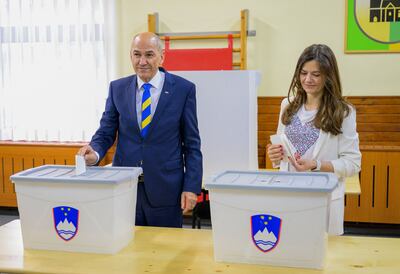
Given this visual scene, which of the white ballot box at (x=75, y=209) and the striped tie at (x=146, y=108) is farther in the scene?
the striped tie at (x=146, y=108)

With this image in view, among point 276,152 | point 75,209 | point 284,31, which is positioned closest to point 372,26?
point 284,31

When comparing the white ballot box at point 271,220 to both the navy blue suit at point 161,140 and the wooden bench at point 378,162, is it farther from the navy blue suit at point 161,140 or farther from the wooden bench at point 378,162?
the wooden bench at point 378,162

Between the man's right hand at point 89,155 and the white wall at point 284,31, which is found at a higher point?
the white wall at point 284,31

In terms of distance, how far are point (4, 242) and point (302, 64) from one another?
1.20 metres

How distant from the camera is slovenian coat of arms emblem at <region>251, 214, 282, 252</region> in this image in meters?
1.30

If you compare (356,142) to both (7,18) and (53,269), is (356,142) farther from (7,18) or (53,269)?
(7,18)

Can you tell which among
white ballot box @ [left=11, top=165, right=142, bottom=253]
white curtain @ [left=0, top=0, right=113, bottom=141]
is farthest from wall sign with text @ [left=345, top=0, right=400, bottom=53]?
white ballot box @ [left=11, top=165, right=142, bottom=253]

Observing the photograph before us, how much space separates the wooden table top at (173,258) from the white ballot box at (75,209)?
4 cm

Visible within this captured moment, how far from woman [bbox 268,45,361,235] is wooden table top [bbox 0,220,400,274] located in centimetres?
27

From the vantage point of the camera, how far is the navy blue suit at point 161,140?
6.11 ft

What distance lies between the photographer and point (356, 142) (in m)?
1.76

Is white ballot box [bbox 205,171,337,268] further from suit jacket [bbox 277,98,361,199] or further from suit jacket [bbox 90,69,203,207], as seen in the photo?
suit jacket [bbox 90,69,203,207]

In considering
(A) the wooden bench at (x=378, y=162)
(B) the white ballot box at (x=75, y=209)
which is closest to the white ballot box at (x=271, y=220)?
(B) the white ballot box at (x=75, y=209)

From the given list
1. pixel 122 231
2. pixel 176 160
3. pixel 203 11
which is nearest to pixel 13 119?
pixel 203 11
